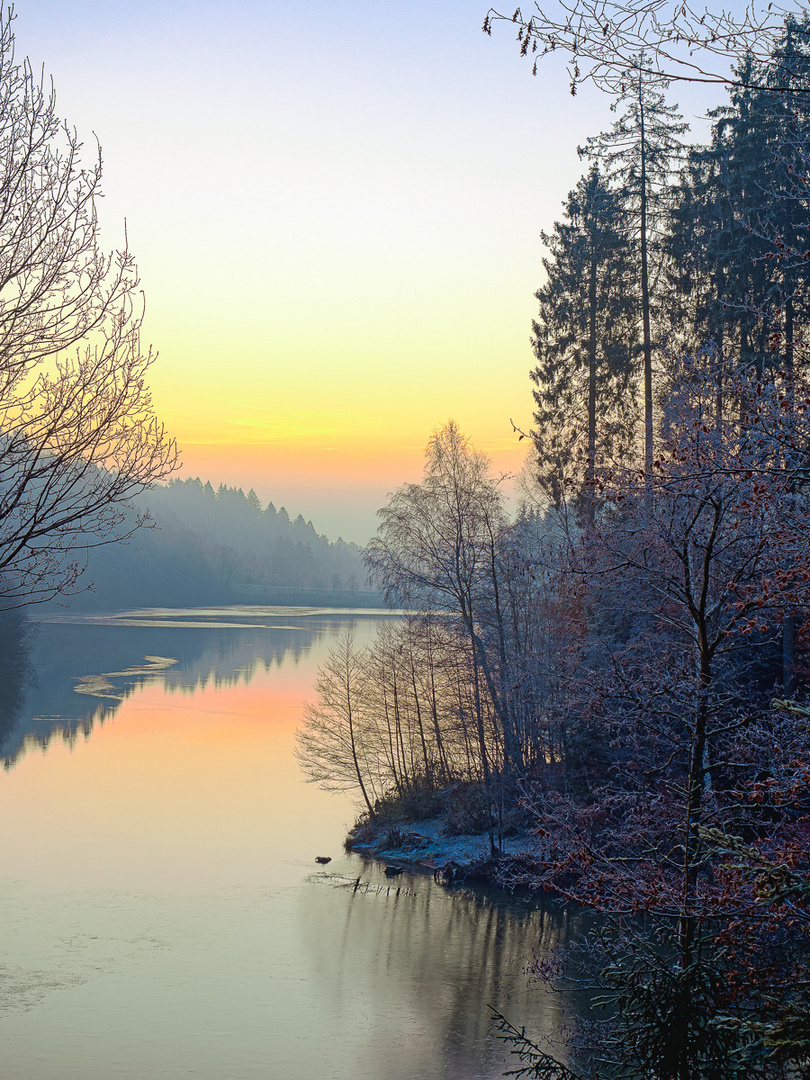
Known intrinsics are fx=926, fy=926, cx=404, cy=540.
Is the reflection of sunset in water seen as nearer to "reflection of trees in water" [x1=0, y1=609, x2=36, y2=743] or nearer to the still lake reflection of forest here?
the still lake reflection of forest

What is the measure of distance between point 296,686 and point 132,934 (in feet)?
145

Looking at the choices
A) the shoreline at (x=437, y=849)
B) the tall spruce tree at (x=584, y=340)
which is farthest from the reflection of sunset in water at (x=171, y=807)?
the tall spruce tree at (x=584, y=340)

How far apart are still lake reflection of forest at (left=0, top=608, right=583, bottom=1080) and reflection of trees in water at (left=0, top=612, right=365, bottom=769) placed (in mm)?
3938

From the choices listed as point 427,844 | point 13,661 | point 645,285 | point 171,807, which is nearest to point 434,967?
point 427,844

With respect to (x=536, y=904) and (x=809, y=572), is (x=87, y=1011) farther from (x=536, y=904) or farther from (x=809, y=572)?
(x=809, y=572)

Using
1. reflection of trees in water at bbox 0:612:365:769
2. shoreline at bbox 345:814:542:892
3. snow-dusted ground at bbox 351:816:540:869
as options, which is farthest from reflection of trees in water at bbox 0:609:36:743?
snow-dusted ground at bbox 351:816:540:869

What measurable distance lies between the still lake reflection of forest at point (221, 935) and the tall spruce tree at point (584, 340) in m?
15.0

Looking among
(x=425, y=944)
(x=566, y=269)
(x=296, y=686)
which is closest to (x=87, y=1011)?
(x=425, y=944)

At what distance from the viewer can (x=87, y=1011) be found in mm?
20062

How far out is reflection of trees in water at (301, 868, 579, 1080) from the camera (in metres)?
18.4

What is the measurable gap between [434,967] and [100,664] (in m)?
61.2

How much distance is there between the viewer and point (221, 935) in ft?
81.4

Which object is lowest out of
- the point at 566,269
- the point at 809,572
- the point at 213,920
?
the point at 213,920

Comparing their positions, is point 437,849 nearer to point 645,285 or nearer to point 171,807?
point 171,807
